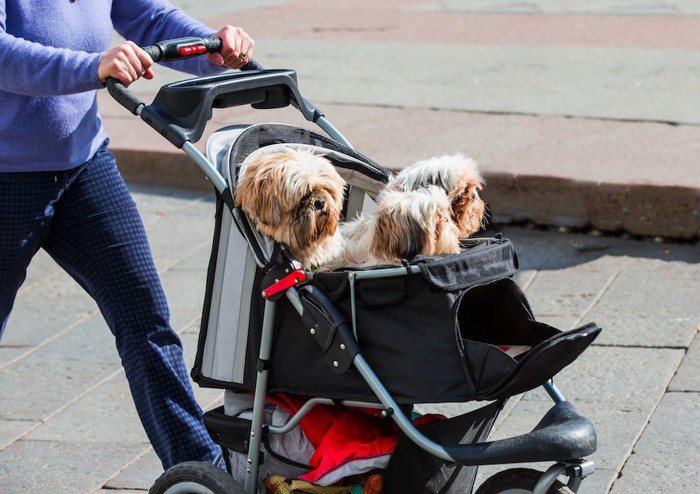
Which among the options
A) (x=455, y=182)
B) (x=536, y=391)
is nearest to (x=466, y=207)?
(x=455, y=182)

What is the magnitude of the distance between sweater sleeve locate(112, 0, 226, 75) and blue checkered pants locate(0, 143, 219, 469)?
48cm

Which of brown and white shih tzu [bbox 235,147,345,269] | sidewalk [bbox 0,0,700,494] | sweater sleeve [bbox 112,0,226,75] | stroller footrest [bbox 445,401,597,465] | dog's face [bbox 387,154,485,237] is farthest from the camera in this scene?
sidewalk [bbox 0,0,700,494]

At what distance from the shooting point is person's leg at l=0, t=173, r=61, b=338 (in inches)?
135

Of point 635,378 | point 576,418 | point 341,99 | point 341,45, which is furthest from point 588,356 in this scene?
point 341,45

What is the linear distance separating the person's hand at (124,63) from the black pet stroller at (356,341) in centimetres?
7

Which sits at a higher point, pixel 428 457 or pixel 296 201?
pixel 296 201

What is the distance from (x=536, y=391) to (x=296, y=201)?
184 centimetres

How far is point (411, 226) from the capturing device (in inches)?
111

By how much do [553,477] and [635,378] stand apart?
1681 mm

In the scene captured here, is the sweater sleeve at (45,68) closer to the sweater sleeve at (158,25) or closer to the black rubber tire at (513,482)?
the sweater sleeve at (158,25)

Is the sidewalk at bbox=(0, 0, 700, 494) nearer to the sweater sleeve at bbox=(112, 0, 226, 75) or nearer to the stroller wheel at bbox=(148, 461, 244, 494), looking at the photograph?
the stroller wheel at bbox=(148, 461, 244, 494)

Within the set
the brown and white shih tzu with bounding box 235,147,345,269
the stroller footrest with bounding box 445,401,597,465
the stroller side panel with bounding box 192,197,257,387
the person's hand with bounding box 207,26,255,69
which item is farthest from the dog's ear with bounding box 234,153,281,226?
the stroller footrest with bounding box 445,401,597,465

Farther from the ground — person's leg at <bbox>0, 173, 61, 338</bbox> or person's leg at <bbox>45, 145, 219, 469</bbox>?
person's leg at <bbox>0, 173, 61, 338</bbox>

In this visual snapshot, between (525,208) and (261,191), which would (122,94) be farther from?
(525,208)
